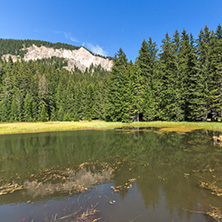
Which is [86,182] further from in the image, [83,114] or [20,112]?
[20,112]

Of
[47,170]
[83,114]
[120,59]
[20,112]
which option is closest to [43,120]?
[20,112]

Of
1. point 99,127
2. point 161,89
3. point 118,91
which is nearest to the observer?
point 99,127

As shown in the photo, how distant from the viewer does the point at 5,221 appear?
5000 millimetres

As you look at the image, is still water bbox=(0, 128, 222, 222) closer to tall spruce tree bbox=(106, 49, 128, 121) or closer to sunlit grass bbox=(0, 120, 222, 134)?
sunlit grass bbox=(0, 120, 222, 134)

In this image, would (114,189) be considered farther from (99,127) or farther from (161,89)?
(161,89)

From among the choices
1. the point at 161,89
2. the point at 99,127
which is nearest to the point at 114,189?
the point at 99,127

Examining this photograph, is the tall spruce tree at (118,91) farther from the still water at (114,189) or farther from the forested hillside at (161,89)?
the still water at (114,189)

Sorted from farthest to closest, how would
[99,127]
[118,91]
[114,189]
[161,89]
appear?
[118,91] < [161,89] < [99,127] < [114,189]

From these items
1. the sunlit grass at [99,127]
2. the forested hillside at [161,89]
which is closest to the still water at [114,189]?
the sunlit grass at [99,127]

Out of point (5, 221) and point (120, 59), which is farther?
point (120, 59)

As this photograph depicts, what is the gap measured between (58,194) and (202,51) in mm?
41208

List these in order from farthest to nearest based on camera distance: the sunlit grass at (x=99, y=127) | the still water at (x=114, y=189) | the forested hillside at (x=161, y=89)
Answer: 1. the forested hillside at (x=161, y=89)
2. the sunlit grass at (x=99, y=127)
3. the still water at (x=114, y=189)

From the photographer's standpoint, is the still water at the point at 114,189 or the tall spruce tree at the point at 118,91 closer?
the still water at the point at 114,189

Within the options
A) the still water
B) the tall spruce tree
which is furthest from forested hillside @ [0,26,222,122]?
the still water
